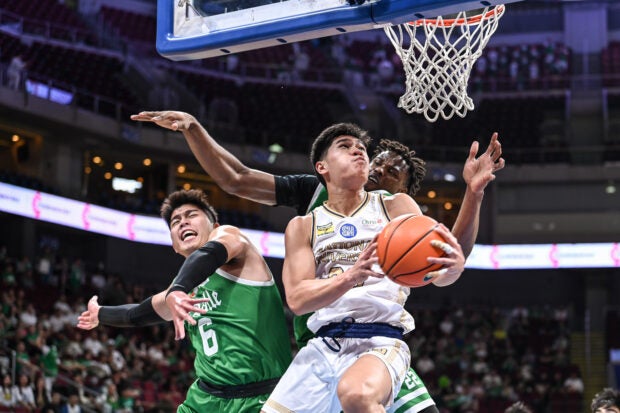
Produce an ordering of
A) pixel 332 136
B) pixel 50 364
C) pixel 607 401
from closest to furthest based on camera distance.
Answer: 1. pixel 332 136
2. pixel 607 401
3. pixel 50 364

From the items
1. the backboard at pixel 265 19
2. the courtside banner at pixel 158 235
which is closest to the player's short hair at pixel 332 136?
the backboard at pixel 265 19

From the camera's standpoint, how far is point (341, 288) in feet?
12.6

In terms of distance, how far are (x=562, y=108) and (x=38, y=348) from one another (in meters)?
16.7

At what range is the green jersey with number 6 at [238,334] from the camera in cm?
455

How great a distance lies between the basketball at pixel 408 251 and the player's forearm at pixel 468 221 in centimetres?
51

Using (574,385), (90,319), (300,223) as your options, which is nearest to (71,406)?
(90,319)

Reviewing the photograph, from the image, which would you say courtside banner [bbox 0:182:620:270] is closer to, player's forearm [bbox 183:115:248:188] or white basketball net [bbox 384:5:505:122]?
white basketball net [bbox 384:5:505:122]

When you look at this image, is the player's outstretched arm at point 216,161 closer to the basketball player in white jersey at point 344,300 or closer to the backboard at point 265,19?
the backboard at point 265,19

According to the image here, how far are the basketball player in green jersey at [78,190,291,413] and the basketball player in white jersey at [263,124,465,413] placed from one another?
372mm

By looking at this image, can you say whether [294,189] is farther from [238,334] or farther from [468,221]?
[468,221]

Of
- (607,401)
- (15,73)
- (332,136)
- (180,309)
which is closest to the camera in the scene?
(180,309)

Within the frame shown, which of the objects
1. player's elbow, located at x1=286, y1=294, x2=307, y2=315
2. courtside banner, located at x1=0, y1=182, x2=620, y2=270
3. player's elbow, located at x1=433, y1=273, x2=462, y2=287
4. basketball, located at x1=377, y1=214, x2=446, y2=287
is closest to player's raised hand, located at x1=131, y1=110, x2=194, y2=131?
player's elbow, located at x1=286, y1=294, x2=307, y2=315

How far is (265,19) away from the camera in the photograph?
4.90 meters

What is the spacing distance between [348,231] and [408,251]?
612 mm
